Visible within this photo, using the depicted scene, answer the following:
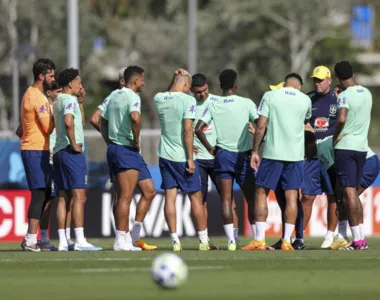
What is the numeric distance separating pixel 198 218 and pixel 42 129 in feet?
7.47

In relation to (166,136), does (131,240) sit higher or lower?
lower

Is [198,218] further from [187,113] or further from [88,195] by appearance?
[88,195]

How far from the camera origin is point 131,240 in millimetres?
17062

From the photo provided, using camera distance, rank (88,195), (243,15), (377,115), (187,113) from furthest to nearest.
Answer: (377,115) → (243,15) → (88,195) → (187,113)

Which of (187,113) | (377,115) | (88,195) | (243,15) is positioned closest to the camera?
(187,113)

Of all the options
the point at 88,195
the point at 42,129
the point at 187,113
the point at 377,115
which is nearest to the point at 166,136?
the point at 187,113

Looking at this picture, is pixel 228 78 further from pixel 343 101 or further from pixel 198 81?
pixel 343 101

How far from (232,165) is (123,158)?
4.88ft

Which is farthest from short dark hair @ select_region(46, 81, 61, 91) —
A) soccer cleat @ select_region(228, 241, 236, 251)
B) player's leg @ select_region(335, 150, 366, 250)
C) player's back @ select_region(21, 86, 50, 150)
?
player's leg @ select_region(335, 150, 366, 250)

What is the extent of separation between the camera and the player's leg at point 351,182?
16.6 meters

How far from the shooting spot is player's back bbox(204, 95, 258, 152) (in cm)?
1714

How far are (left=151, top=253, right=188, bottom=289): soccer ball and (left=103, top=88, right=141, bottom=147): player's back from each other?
5211 mm

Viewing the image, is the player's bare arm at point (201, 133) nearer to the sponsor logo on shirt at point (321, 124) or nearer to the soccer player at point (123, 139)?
the soccer player at point (123, 139)

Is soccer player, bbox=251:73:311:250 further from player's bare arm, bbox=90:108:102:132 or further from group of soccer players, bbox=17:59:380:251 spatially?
player's bare arm, bbox=90:108:102:132
